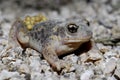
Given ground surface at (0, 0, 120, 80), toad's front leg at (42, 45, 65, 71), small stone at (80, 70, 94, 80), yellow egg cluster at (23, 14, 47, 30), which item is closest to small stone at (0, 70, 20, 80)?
ground surface at (0, 0, 120, 80)

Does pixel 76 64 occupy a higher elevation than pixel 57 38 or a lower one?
lower

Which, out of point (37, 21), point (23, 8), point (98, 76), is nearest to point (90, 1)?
point (23, 8)

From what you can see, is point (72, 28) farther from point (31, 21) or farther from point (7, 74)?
point (7, 74)

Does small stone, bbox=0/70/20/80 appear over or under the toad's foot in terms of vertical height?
under

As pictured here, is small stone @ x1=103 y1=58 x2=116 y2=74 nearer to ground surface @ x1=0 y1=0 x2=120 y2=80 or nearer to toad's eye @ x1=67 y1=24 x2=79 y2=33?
ground surface @ x1=0 y1=0 x2=120 y2=80

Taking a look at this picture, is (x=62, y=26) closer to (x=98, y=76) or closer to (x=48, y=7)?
(x=98, y=76)

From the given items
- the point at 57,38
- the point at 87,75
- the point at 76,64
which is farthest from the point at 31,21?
the point at 87,75

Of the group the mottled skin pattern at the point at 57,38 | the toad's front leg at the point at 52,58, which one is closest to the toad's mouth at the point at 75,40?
the mottled skin pattern at the point at 57,38

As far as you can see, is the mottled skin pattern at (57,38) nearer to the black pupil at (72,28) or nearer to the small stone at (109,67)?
the black pupil at (72,28)

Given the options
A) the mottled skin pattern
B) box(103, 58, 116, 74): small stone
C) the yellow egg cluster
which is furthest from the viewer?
the yellow egg cluster
